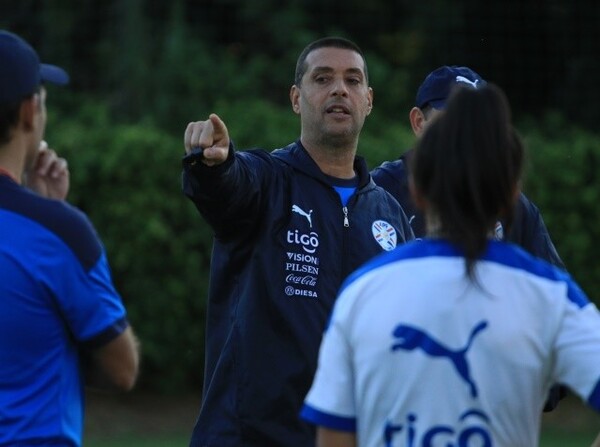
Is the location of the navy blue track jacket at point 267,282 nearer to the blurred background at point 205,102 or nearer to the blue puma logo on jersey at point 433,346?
the blue puma logo on jersey at point 433,346

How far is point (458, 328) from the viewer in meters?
3.19

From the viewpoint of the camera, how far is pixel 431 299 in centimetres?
320

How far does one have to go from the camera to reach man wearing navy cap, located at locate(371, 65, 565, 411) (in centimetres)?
575

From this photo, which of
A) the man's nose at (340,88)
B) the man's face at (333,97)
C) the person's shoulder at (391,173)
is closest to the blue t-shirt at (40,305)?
the man's face at (333,97)

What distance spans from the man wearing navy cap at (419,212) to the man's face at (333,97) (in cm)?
35

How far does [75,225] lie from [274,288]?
1.57 meters

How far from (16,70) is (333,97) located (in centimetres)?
219

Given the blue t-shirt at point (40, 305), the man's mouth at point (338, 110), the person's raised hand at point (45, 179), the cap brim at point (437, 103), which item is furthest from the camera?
the cap brim at point (437, 103)

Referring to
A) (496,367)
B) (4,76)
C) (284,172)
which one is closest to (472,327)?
(496,367)

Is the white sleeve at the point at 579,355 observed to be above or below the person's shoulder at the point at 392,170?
below

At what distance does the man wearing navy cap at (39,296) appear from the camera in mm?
3566

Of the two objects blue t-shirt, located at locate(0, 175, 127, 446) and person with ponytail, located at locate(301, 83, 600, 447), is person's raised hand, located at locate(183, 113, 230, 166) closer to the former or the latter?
blue t-shirt, located at locate(0, 175, 127, 446)

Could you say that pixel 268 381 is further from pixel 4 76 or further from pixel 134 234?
pixel 134 234

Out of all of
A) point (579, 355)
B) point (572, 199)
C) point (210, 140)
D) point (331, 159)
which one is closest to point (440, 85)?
point (331, 159)
